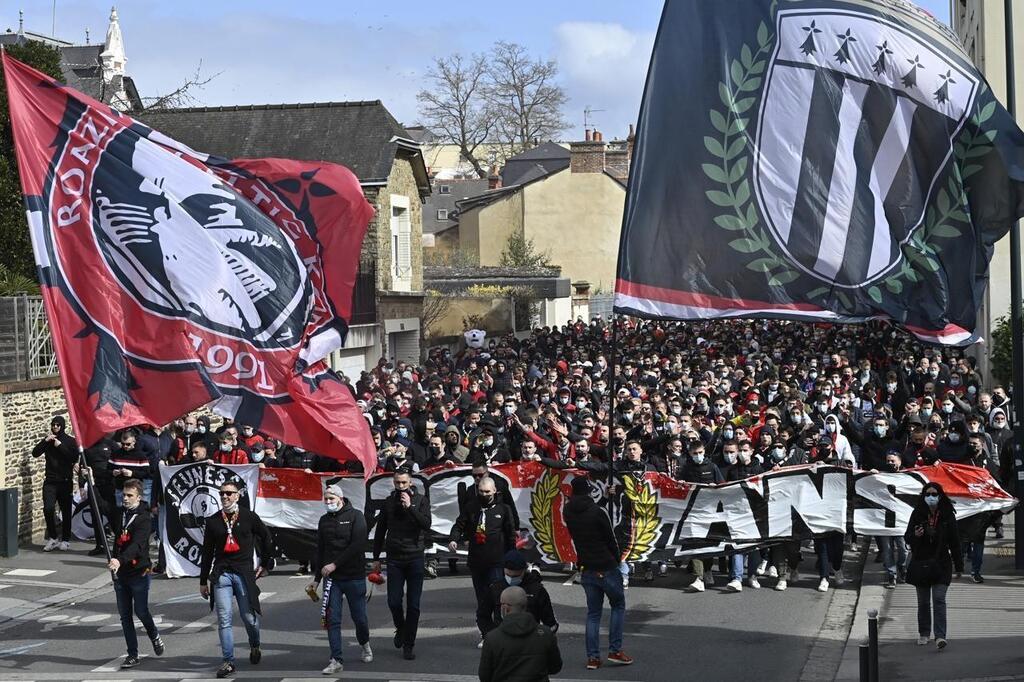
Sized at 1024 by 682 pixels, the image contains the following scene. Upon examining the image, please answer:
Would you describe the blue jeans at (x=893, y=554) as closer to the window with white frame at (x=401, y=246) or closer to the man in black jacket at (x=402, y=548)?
the man in black jacket at (x=402, y=548)

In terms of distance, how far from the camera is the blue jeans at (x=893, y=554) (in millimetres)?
14164

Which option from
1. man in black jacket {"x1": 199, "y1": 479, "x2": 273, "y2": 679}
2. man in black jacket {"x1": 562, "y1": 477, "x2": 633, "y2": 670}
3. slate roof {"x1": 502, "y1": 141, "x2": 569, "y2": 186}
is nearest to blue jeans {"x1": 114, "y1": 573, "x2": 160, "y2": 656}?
man in black jacket {"x1": 199, "y1": 479, "x2": 273, "y2": 679}

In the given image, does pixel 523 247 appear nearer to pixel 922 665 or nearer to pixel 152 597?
pixel 152 597

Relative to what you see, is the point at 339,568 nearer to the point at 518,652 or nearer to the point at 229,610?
the point at 229,610

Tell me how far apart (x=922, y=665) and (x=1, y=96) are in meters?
18.1

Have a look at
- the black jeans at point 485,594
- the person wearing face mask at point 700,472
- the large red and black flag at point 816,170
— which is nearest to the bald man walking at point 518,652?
the large red and black flag at point 816,170

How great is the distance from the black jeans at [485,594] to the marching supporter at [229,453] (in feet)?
19.0

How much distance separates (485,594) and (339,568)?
1.22 meters

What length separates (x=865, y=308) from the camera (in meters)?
9.64

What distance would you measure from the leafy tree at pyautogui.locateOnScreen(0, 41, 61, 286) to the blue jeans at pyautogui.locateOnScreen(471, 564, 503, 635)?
13.3 metres

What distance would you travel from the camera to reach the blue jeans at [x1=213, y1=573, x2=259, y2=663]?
11.1 metres

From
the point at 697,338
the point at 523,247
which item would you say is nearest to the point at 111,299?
the point at 697,338

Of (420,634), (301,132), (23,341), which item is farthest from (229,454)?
(301,132)

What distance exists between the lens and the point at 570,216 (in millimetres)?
61750
